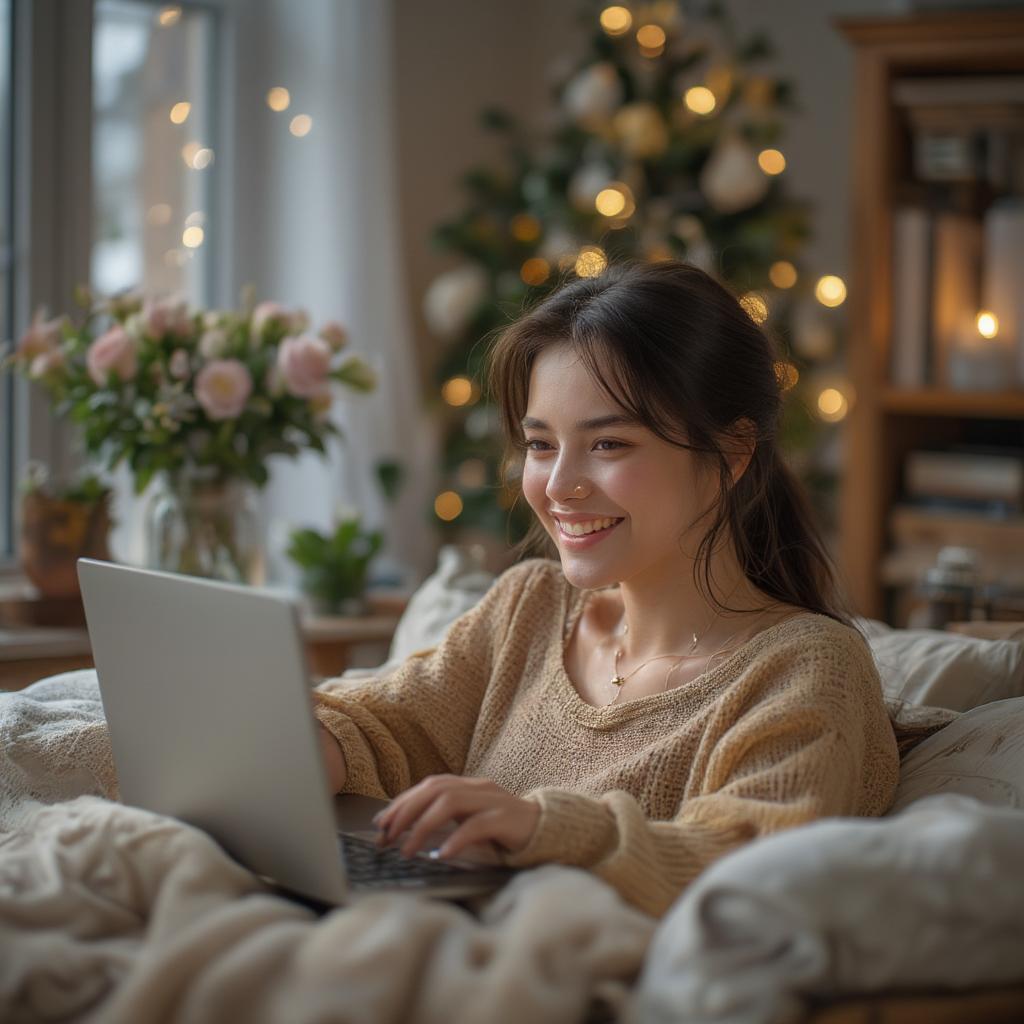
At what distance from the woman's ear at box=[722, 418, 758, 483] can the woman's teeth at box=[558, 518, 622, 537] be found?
0.44ft

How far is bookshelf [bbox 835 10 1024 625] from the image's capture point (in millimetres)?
2867

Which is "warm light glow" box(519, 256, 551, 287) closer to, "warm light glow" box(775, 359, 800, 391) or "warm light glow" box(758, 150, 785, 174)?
"warm light glow" box(758, 150, 785, 174)

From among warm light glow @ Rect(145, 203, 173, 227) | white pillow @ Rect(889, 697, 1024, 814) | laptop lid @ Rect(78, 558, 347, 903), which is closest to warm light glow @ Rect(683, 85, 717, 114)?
warm light glow @ Rect(145, 203, 173, 227)

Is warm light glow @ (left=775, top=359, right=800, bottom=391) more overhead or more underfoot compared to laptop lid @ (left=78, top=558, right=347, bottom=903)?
more overhead

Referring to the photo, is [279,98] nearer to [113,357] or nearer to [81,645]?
[113,357]

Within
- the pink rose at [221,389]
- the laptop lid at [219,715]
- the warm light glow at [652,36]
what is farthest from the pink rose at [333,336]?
the warm light glow at [652,36]

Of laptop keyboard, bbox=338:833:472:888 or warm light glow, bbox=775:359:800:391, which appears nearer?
laptop keyboard, bbox=338:833:472:888

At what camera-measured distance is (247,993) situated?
35.5 inches

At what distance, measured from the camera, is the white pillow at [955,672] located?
156 centimetres

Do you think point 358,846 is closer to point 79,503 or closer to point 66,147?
point 79,503

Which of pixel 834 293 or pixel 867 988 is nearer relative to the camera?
pixel 867 988

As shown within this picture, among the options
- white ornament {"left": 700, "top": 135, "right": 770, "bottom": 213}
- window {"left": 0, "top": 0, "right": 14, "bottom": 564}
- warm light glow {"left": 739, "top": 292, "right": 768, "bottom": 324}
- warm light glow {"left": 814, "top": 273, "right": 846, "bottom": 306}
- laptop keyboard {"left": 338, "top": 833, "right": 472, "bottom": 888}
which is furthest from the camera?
warm light glow {"left": 814, "top": 273, "right": 846, "bottom": 306}

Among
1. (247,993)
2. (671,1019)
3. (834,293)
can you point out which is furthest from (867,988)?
(834,293)

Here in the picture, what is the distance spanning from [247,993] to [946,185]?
258cm
